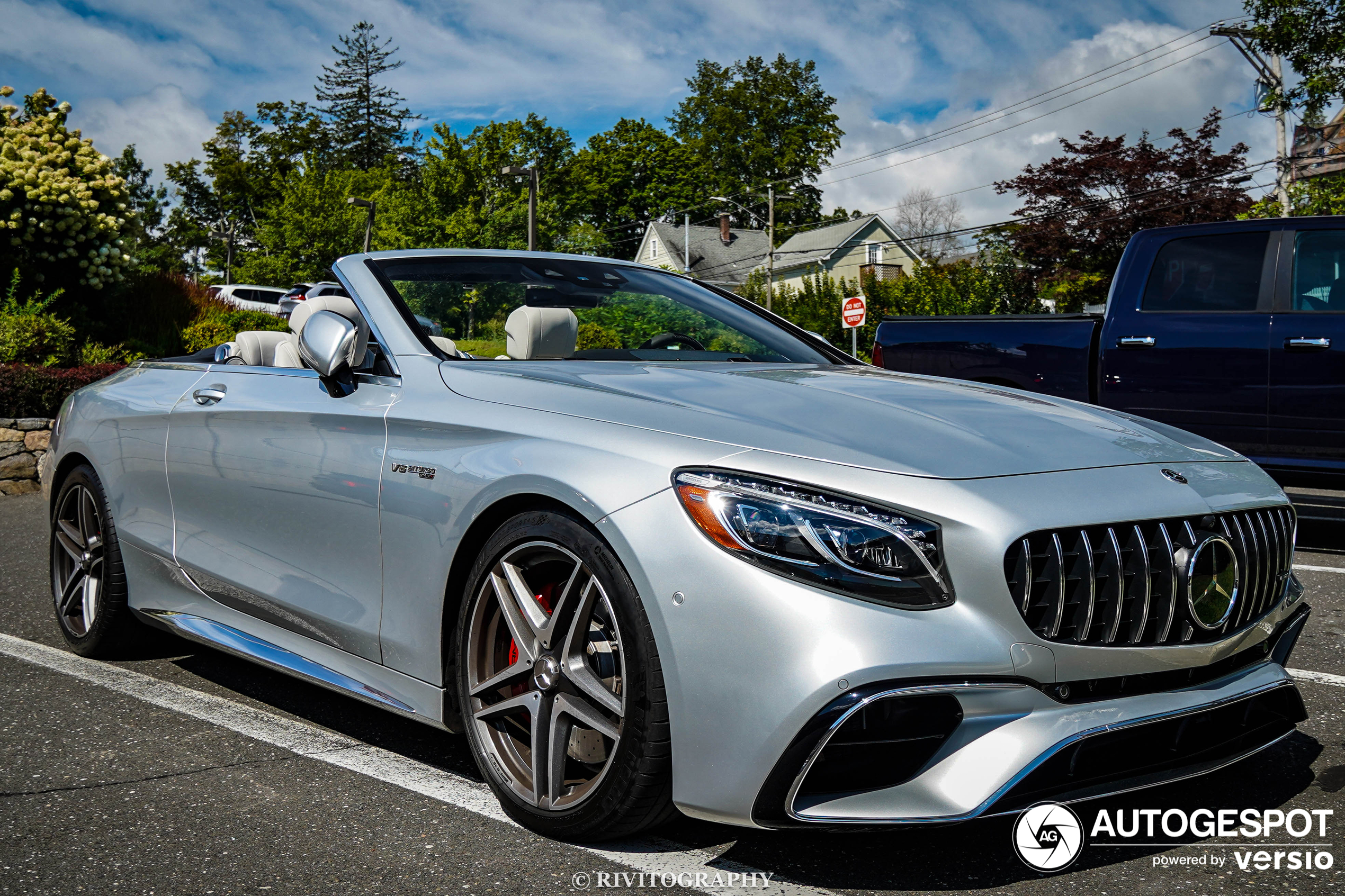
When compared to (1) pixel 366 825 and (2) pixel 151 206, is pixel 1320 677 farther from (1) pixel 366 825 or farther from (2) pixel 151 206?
(2) pixel 151 206

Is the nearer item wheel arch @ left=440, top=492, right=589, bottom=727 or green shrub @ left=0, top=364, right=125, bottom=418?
wheel arch @ left=440, top=492, right=589, bottom=727

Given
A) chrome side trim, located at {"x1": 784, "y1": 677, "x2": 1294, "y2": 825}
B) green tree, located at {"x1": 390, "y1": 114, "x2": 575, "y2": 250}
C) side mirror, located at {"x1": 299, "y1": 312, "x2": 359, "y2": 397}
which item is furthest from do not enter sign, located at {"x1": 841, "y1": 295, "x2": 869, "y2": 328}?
chrome side trim, located at {"x1": 784, "y1": 677, "x2": 1294, "y2": 825}

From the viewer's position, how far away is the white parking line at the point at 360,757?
7.88 ft

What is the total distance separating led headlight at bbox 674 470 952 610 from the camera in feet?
6.86

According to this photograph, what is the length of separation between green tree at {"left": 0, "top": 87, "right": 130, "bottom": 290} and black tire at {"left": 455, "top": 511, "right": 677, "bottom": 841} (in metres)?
12.4

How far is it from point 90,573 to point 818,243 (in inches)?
2496

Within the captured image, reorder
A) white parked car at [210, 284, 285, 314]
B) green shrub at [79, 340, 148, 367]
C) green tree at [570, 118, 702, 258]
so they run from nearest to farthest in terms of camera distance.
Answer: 1. green shrub at [79, 340, 148, 367]
2. white parked car at [210, 284, 285, 314]
3. green tree at [570, 118, 702, 258]

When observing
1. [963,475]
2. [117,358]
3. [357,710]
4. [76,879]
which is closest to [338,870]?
[76,879]

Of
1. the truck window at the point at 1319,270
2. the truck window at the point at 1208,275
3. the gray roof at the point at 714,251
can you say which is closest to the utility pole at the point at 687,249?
the gray roof at the point at 714,251

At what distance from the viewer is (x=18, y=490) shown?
35.9 ft

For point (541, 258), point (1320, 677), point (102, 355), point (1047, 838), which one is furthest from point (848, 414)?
point (102, 355)

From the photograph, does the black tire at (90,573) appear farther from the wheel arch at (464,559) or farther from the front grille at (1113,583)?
the front grille at (1113,583)

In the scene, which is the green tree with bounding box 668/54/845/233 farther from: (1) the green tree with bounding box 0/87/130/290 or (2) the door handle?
(2) the door handle

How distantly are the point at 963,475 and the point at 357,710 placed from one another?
2.29m
